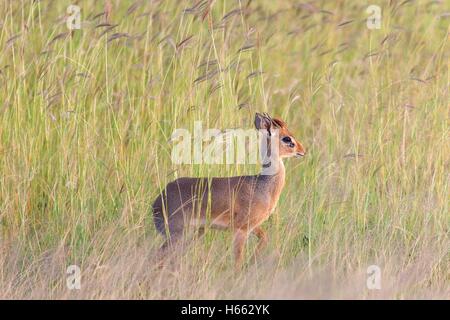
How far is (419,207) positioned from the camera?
6.28m

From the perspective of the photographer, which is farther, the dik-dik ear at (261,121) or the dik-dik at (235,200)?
the dik-dik ear at (261,121)

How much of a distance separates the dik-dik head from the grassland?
232 mm

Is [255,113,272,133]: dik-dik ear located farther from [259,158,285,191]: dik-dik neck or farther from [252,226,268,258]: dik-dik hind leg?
[252,226,268,258]: dik-dik hind leg

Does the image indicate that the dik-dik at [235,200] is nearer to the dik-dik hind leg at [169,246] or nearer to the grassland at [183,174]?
the dik-dik hind leg at [169,246]

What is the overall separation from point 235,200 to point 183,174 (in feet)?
1.67

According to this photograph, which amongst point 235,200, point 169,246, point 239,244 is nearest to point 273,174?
point 235,200

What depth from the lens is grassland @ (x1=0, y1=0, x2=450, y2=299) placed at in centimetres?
544

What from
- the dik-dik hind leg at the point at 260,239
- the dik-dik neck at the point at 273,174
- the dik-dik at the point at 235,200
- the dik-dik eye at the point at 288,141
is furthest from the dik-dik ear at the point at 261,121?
the dik-dik hind leg at the point at 260,239

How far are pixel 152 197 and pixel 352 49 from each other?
3893mm

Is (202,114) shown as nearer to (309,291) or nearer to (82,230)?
(82,230)

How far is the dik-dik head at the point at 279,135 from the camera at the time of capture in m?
6.02

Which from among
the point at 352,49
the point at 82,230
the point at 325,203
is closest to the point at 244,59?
the point at 352,49

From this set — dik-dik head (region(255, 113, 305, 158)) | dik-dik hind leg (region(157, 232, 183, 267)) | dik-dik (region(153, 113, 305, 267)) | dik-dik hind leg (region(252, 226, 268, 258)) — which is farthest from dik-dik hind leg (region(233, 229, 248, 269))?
dik-dik head (region(255, 113, 305, 158))

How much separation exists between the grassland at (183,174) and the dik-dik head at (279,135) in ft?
0.76
